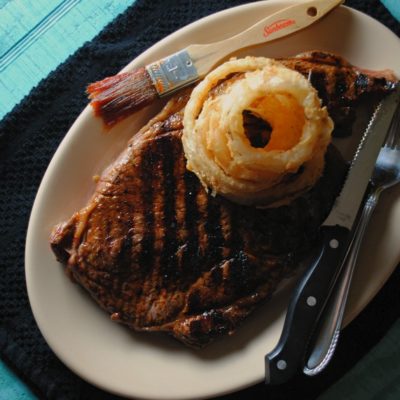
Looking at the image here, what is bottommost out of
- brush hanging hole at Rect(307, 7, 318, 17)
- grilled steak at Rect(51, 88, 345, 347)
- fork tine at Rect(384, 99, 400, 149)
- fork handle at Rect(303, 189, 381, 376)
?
fork handle at Rect(303, 189, 381, 376)

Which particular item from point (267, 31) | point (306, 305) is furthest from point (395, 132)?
point (306, 305)

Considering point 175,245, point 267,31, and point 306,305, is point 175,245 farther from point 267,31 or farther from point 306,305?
point 267,31

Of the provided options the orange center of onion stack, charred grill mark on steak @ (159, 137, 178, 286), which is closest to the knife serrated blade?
the orange center of onion stack

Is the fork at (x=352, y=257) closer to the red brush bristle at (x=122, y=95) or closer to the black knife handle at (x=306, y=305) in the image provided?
the black knife handle at (x=306, y=305)

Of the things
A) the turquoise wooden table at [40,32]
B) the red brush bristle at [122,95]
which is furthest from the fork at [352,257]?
the turquoise wooden table at [40,32]

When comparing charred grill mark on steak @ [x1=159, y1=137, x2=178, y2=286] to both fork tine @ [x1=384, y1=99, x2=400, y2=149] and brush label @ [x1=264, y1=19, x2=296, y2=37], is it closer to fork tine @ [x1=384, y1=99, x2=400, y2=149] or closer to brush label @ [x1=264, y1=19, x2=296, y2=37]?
brush label @ [x1=264, y1=19, x2=296, y2=37]

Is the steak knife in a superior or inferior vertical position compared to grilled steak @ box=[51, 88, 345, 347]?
inferior

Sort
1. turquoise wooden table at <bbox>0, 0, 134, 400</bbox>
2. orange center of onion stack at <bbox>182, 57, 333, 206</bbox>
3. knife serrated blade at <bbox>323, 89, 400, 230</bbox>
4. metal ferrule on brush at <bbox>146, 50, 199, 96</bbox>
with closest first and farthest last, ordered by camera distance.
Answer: orange center of onion stack at <bbox>182, 57, 333, 206</bbox>, knife serrated blade at <bbox>323, 89, 400, 230</bbox>, metal ferrule on brush at <bbox>146, 50, 199, 96</bbox>, turquoise wooden table at <bbox>0, 0, 134, 400</bbox>
